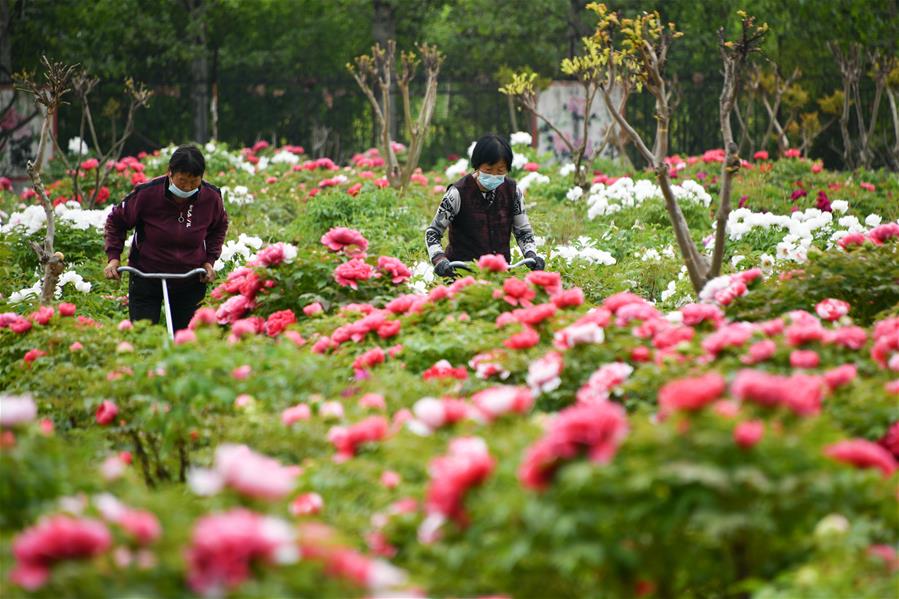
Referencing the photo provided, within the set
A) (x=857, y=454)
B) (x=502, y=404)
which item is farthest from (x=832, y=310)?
(x=502, y=404)

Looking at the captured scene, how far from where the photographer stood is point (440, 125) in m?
23.1

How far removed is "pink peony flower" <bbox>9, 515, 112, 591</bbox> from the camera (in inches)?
91.6

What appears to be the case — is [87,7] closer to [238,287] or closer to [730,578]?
[238,287]

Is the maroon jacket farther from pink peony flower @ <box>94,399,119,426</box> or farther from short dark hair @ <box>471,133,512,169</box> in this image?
pink peony flower @ <box>94,399,119,426</box>

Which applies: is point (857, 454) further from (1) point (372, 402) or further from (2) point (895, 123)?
(2) point (895, 123)

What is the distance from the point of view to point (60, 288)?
898 centimetres

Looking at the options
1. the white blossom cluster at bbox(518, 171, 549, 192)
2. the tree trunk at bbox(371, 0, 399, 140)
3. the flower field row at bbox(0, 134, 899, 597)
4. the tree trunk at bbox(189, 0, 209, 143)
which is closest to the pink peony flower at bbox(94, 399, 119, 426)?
the flower field row at bbox(0, 134, 899, 597)

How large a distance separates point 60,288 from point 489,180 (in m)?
3.44

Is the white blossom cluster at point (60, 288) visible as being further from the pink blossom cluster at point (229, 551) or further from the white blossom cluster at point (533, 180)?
the white blossom cluster at point (533, 180)

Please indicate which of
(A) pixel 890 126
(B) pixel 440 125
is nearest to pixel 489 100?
(B) pixel 440 125

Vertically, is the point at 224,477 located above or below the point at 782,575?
above

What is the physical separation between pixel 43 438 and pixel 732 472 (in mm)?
1583

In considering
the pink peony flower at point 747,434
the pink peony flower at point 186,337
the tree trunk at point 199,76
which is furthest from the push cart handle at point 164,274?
the tree trunk at point 199,76

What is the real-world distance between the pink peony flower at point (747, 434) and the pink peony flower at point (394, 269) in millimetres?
3672
